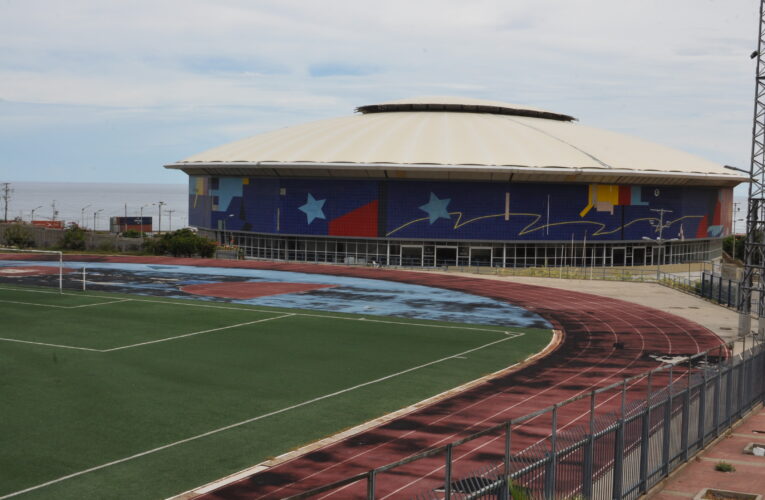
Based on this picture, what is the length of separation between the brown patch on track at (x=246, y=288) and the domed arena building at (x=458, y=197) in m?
21.4

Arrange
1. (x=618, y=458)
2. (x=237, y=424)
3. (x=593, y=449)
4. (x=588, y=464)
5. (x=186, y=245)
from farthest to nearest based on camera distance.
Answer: (x=186, y=245)
(x=237, y=424)
(x=618, y=458)
(x=593, y=449)
(x=588, y=464)

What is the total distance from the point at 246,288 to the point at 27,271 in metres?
24.7

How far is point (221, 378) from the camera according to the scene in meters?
34.0

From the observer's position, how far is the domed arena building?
89750mm

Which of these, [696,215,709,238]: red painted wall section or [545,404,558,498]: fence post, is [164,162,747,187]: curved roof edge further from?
[545,404,558,498]: fence post

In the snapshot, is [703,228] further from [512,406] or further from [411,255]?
[512,406]

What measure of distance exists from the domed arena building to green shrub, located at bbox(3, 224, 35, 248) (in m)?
29.6

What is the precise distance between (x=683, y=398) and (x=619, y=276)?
209 feet

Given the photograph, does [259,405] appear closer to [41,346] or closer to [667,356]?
[41,346]

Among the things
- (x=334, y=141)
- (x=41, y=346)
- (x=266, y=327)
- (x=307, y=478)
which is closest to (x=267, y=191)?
(x=334, y=141)

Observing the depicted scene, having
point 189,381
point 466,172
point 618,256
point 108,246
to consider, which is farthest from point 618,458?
point 108,246

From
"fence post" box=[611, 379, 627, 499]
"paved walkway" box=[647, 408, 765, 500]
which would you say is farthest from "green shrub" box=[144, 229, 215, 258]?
"fence post" box=[611, 379, 627, 499]

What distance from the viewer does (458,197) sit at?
89.9 m

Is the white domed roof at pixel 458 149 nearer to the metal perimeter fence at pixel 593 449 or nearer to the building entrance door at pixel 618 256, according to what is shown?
the building entrance door at pixel 618 256
